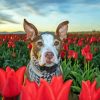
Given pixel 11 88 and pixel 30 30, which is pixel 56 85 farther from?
pixel 30 30

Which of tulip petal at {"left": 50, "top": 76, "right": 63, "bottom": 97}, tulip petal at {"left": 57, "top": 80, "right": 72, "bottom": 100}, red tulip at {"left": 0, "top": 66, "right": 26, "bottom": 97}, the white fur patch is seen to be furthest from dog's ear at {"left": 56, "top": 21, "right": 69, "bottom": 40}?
tulip petal at {"left": 57, "top": 80, "right": 72, "bottom": 100}

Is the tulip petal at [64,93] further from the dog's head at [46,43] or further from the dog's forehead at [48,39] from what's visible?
the dog's forehead at [48,39]

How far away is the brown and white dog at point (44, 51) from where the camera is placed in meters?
4.83

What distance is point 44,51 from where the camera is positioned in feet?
15.8

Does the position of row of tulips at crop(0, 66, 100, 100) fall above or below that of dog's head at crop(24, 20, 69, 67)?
above

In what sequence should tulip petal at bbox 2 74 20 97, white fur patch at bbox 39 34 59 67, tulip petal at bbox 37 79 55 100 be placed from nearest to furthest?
tulip petal at bbox 37 79 55 100 → tulip petal at bbox 2 74 20 97 → white fur patch at bbox 39 34 59 67

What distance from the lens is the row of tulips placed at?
118 centimetres

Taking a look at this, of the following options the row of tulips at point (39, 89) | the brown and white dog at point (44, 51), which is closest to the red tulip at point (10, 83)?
the row of tulips at point (39, 89)

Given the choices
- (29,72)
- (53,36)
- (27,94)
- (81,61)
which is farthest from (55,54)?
(81,61)

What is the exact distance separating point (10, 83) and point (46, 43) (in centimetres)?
346

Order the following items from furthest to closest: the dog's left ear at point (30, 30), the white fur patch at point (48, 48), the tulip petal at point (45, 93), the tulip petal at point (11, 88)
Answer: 1. the dog's left ear at point (30, 30)
2. the white fur patch at point (48, 48)
3. the tulip petal at point (11, 88)
4. the tulip petal at point (45, 93)

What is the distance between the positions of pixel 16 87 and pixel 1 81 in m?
0.07

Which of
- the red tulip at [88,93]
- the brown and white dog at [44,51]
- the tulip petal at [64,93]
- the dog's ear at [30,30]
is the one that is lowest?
the brown and white dog at [44,51]

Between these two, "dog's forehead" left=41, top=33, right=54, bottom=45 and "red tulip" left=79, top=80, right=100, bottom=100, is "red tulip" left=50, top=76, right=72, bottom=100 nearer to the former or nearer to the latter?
"red tulip" left=79, top=80, right=100, bottom=100
